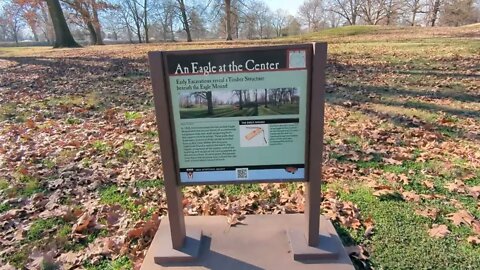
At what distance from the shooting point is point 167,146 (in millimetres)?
2439

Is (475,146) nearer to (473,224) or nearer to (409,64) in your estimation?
(473,224)

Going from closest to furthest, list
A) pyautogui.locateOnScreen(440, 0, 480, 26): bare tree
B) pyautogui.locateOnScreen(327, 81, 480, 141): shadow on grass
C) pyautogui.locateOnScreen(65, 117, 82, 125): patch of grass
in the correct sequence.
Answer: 1. pyautogui.locateOnScreen(327, 81, 480, 141): shadow on grass
2. pyautogui.locateOnScreen(65, 117, 82, 125): patch of grass
3. pyautogui.locateOnScreen(440, 0, 480, 26): bare tree

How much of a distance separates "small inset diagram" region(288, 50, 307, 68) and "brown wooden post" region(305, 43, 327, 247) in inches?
2.6

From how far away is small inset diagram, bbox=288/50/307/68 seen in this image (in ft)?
7.46

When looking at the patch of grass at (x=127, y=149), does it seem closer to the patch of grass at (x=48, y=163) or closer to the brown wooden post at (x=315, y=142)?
the patch of grass at (x=48, y=163)

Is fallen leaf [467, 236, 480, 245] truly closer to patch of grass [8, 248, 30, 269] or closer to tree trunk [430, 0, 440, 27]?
patch of grass [8, 248, 30, 269]

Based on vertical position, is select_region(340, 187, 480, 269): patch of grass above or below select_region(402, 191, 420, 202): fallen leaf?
below

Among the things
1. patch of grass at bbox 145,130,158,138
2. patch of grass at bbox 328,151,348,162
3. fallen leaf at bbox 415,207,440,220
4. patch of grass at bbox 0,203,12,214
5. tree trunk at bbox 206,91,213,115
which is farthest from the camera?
patch of grass at bbox 145,130,158,138

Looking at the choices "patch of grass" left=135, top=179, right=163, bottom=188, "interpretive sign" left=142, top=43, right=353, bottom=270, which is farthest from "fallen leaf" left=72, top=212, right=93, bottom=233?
"interpretive sign" left=142, top=43, right=353, bottom=270

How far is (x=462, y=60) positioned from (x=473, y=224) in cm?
889

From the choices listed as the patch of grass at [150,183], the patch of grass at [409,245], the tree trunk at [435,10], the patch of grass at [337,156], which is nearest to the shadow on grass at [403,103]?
the patch of grass at [337,156]

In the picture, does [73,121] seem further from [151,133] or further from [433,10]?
[433,10]

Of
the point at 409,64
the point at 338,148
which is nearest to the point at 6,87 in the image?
the point at 338,148

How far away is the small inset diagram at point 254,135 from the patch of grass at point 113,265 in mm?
1350
